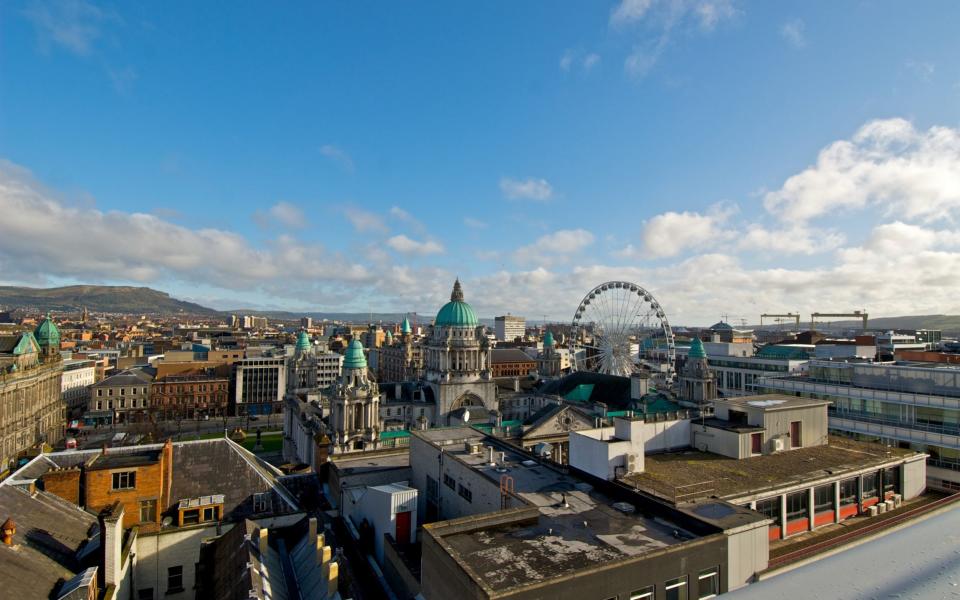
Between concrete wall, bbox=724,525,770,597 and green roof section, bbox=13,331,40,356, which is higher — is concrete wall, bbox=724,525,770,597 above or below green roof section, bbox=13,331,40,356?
below

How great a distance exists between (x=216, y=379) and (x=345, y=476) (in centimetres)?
9641

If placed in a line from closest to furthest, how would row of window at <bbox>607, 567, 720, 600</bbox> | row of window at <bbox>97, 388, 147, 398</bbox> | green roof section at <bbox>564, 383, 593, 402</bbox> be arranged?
1. row of window at <bbox>607, 567, 720, 600</bbox>
2. green roof section at <bbox>564, 383, 593, 402</bbox>
3. row of window at <bbox>97, 388, 147, 398</bbox>

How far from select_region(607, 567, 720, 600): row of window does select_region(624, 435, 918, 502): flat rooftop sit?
4.97 metres

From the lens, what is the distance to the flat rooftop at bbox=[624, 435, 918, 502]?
24.7 metres

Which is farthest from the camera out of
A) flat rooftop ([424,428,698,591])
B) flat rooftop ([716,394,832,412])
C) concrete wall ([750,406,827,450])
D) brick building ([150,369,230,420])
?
brick building ([150,369,230,420])

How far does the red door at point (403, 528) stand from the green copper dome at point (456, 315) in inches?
1706

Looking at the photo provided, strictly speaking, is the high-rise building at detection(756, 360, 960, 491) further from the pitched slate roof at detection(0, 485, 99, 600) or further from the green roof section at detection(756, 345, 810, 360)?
the pitched slate roof at detection(0, 485, 99, 600)

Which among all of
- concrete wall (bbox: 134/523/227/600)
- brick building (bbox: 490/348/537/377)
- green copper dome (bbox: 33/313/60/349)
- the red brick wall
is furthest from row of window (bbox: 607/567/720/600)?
brick building (bbox: 490/348/537/377)

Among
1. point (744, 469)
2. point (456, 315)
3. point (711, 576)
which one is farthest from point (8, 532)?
point (456, 315)

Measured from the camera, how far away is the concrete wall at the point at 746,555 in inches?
713

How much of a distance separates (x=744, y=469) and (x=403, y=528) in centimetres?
1923

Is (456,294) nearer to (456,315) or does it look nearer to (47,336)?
(456,315)

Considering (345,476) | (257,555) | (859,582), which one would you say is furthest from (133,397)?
(859,582)

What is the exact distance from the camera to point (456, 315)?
237ft
